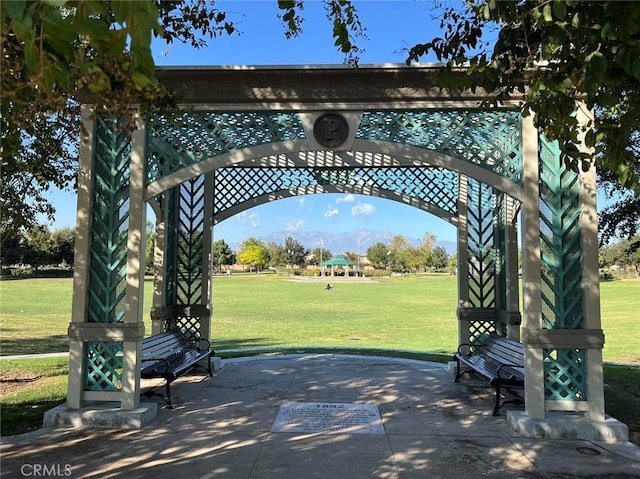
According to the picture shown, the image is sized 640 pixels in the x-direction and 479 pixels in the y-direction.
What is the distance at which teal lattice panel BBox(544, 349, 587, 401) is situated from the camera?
204 inches

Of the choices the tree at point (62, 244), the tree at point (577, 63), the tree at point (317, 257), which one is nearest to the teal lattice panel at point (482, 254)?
the tree at point (577, 63)

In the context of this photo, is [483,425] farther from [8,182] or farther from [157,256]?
[8,182]

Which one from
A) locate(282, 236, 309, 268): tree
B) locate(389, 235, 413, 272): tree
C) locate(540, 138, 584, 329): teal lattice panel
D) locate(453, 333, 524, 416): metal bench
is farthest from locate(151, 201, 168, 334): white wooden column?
locate(282, 236, 309, 268): tree

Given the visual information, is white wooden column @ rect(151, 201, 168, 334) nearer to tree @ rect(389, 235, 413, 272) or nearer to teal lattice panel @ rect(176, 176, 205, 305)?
teal lattice panel @ rect(176, 176, 205, 305)

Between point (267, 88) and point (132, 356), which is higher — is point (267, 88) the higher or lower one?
the higher one

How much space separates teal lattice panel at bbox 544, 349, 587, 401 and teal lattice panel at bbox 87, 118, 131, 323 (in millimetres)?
5033

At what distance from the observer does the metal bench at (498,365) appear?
5.55 m

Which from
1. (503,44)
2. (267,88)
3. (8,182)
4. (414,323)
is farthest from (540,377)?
(414,323)

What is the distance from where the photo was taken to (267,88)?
5613mm

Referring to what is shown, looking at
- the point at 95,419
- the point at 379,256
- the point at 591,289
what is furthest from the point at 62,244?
the point at 379,256

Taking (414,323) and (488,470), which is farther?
(414,323)

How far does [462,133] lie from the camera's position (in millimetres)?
5633

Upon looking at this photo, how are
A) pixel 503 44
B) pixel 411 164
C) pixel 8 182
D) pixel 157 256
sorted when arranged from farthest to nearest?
pixel 411 164, pixel 157 256, pixel 8 182, pixel 503 44

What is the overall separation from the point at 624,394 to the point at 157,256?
758cm
